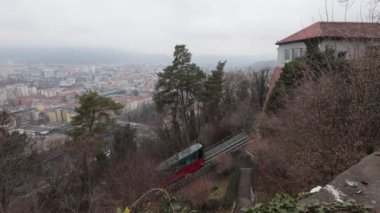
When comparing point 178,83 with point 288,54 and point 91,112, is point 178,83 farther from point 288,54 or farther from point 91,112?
point 288,54

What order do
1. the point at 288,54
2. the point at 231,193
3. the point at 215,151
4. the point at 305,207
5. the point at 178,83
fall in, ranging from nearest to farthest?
the point at 305,207 < the point at 231,193 < the point at 215,151 < the point at 178,83 < the point at 288,54

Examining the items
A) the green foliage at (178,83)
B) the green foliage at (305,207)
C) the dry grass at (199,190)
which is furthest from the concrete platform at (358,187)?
the green foliage at (178,83)

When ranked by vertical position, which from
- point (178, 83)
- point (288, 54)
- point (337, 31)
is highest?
point (337, 31)

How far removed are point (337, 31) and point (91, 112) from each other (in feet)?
46.6

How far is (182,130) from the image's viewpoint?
3112 cm

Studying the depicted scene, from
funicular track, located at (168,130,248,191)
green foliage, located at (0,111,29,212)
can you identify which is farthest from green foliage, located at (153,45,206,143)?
green foliage, located at (0,111,29,212)

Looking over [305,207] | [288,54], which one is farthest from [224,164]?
[305,207]

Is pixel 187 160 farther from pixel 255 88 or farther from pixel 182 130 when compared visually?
pixel 255 88

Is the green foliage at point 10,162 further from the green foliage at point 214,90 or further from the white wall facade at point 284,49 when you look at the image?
the white wall facade at point 284,49

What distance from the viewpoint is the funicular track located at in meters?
20.3

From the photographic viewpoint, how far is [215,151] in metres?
24.1

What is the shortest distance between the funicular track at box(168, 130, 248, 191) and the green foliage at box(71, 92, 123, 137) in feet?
19.4

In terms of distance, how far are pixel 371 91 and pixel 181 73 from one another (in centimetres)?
1940

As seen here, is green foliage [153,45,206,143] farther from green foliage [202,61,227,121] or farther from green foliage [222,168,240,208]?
green foliage [222,168,240,208]
